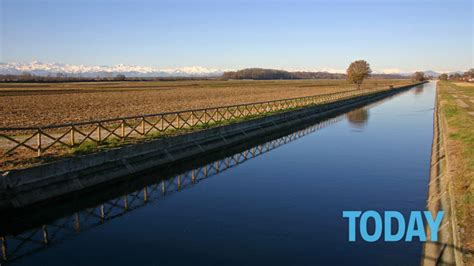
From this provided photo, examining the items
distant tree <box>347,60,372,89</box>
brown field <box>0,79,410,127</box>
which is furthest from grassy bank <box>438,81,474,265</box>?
distant tree <box>347,60,372,89</box>

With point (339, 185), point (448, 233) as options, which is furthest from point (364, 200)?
point (448, 233)

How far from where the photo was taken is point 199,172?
23.1m

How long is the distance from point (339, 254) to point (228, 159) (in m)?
15.6

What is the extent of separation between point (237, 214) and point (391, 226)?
215 inches

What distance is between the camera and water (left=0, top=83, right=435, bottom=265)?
468 inches

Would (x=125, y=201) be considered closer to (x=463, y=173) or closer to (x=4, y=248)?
(x=4, y=248)

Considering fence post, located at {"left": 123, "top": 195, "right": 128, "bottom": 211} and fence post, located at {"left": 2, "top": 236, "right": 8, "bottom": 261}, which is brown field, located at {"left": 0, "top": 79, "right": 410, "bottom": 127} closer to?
fence post, located at {"left": 123, "top": 195, "right": 128, "bottom": 211}

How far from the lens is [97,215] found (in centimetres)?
1573

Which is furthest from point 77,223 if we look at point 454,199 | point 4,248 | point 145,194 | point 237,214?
point 454,199

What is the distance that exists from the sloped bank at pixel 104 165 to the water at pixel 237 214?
75cm

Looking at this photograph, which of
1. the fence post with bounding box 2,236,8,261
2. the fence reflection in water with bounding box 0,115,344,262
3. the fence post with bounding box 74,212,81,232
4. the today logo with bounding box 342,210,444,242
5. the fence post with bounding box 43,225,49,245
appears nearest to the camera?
the fence post with bounding box 2,236,8,261

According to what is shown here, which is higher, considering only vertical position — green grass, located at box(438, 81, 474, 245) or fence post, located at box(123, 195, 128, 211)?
green grass, located at box(438, 81, 474, 245)

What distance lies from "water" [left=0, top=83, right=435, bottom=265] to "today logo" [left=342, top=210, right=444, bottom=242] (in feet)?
1.32

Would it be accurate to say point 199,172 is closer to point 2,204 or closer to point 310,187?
point 310,187
